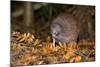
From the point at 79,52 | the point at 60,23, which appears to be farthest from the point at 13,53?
the point at 79,52

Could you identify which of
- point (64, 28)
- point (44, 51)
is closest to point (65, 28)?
point (64, 28)

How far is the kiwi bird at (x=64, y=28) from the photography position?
67.6 inches

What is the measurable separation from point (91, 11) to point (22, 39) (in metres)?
0.73

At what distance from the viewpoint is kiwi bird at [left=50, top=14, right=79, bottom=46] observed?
172 centimetres

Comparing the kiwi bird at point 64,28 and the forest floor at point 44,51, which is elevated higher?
the kiwi bird at point 64,28

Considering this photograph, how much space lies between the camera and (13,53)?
159 cm

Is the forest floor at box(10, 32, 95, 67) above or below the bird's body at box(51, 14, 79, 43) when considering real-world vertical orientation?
below

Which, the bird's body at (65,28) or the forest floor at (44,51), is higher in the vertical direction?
the bird's body at (65,28)

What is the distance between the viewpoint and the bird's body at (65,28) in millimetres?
1720

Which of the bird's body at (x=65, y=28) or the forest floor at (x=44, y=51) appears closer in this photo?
the forest floor at (x=44, y=51)

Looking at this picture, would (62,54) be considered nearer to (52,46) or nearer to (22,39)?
(52,46)

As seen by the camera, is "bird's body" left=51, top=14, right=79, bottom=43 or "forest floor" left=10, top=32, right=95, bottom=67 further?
"bird's body" left=51, top=14, right=79, bottom=43

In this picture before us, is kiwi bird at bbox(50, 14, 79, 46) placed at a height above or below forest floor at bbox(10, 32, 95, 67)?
above
